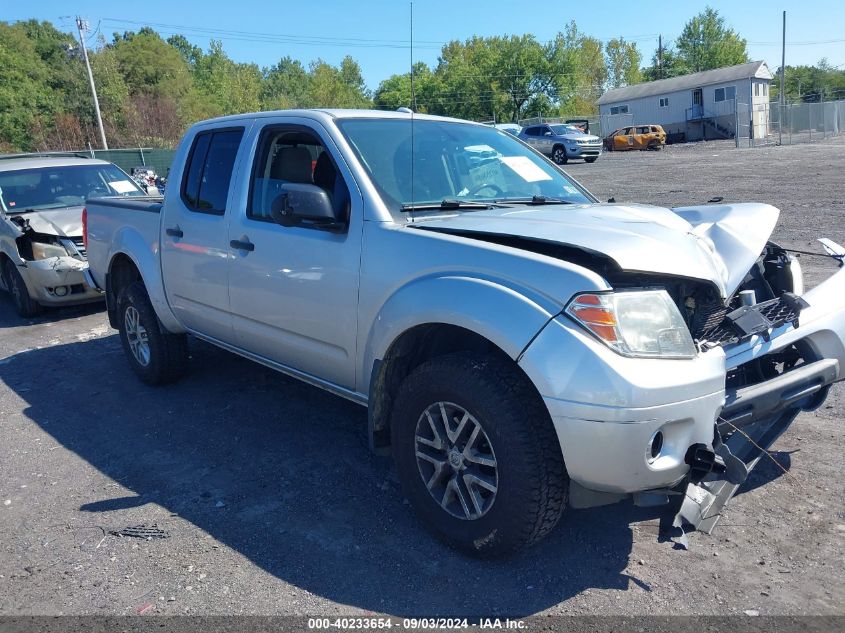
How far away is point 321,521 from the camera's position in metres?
3.69

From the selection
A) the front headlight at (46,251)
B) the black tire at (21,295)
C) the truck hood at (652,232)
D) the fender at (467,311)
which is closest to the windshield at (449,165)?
the truck hood at (652,232)

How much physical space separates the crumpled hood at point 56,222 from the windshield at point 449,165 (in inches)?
224

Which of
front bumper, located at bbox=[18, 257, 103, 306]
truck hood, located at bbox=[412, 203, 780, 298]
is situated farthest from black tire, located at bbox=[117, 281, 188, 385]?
truck hood, located at bbox=[412, 203, 780, 298]

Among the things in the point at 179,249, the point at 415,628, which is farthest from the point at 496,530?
the point at 179,249

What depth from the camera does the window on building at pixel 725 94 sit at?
5247 cm

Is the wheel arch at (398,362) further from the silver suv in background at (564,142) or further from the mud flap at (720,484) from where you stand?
the silver suv in background at (564,142)

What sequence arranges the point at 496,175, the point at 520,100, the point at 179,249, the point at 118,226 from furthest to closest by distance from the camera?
the point at 520,100
the point at 118,226
the point at 179,249
the point at 496,175

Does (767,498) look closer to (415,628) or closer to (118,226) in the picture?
(415,628)

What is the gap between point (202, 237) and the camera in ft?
15.9

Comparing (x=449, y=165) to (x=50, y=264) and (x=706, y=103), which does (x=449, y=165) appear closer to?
(x=50, y=264)

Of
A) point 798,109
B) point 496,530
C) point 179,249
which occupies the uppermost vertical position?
point 798,109

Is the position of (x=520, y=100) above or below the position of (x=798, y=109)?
above

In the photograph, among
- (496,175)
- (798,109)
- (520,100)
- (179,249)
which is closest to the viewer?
(496,175)

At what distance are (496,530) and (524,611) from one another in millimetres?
336
